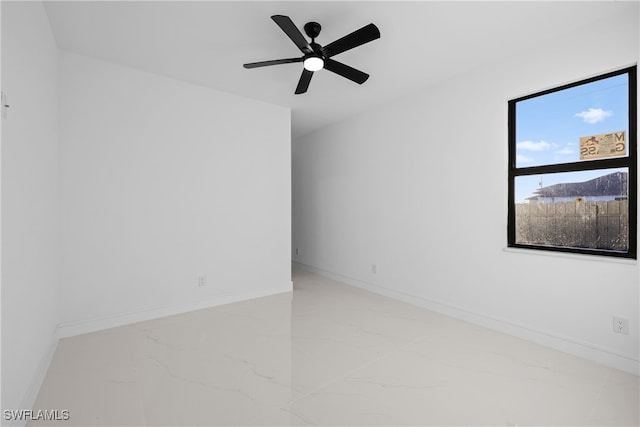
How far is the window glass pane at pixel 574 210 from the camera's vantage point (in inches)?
92.9

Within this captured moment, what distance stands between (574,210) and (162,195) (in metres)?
3.96

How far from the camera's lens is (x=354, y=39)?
2.27 meters

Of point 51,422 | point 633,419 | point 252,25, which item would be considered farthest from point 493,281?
point 51,422

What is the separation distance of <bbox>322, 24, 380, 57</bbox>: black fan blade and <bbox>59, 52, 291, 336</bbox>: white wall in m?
1.89

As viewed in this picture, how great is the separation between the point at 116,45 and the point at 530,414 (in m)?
4.12

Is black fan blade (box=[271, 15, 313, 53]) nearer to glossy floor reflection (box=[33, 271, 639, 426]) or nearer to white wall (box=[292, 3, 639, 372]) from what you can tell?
white wall (box=[292, 3, 639, 372])

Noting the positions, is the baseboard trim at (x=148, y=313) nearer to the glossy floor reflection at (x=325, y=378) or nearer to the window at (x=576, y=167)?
the glossy floor reflection at (x=325, y=378)

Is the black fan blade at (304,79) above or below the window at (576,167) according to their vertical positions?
above

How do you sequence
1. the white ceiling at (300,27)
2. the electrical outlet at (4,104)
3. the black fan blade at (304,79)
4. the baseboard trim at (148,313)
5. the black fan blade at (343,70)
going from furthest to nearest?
the baseboard trim at (148,313), the black fan blade at (304,79), the black fan blade at (343,70), the white ceiling at (300,27), the electrical outlet at (4,104)

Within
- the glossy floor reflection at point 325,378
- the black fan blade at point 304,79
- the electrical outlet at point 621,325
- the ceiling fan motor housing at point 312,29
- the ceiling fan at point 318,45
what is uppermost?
the ceiling fan motor housing at point 312,29

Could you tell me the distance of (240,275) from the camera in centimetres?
395

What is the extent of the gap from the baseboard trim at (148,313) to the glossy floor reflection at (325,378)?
13cm

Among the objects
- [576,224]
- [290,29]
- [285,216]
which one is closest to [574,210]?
[576,224]

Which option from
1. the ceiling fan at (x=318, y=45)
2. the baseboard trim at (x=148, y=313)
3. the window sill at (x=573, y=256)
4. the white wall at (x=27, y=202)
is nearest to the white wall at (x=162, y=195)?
the baseboard trim at (x=148, y=313)
